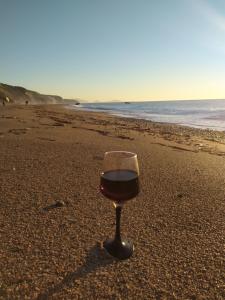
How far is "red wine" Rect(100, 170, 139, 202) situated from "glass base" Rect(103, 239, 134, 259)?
454 mm

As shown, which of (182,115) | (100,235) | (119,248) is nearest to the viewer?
(119,248)

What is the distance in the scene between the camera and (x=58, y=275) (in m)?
2.03

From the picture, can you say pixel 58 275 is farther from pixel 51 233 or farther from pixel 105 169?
pixel 105 169

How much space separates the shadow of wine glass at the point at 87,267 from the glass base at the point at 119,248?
0.15 feet

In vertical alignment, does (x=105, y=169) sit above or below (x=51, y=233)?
above

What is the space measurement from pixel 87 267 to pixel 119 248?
1.02ft

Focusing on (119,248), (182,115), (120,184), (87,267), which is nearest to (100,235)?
(119,248)

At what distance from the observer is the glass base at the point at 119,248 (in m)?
2.27

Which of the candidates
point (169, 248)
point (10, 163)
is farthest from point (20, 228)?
point (10, 163)

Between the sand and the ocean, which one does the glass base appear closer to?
the sand

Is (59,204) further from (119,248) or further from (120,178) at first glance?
(120,178)

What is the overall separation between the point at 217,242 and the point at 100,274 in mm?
1139

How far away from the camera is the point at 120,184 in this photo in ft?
6.75

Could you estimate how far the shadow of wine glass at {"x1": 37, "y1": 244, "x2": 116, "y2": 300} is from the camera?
1882 mm
